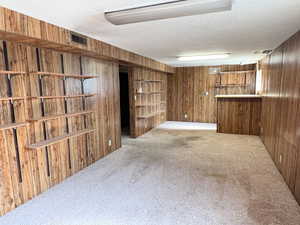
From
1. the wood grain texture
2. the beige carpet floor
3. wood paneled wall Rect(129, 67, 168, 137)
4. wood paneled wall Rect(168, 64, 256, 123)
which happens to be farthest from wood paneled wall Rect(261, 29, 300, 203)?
wood paneled wall Rect(168, 64, 256, 123)

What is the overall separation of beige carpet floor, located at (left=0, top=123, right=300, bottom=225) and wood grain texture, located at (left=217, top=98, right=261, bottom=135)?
5.31 ft

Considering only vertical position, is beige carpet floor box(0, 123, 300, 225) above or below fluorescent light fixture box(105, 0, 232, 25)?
below

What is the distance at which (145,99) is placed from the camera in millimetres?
6051

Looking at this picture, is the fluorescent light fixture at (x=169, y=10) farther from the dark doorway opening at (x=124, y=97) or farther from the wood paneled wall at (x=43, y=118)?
the dark doorway opening at (x=124, y=97)

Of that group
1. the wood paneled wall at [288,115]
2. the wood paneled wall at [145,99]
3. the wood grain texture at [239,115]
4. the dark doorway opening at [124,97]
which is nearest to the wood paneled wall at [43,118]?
the wood paneled wall at [145,99]

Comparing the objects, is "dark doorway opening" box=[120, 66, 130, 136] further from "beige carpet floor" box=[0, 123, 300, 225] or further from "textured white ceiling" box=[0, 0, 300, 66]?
"textured white ceiling" box=[0, 0, 300, 66]

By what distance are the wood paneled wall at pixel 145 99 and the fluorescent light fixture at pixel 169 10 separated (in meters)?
3.19

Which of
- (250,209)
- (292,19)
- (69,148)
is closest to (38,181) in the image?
(69,148)

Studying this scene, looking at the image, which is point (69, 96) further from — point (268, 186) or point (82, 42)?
point (268, 186)

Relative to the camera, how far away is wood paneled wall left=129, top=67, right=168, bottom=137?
5.39m

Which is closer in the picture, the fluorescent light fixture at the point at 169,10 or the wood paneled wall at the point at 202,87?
the fluorescent light fixture at the point at 169,10

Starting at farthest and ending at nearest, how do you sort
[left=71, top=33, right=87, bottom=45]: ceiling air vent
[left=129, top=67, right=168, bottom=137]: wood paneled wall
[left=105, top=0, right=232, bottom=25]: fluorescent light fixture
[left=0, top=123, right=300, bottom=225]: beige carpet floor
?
[left=129, top=67, right=168, bottom=137]: wood paneled wall → [left=71, top=33, right=87, bottom=45]: ceiling air vent → [left=0, top=123, right=300, bottom=225]: beige carpet floor → [left=105, top=0, right=232, bottom=25]: fluorescent light fixture

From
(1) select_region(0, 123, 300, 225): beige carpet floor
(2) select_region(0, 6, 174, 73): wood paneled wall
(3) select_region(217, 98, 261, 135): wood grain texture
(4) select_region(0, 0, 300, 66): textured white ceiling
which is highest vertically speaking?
(4) select_region(0, 0, 300, 66): textured white ceiling

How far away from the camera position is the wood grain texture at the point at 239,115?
18.1 feet
